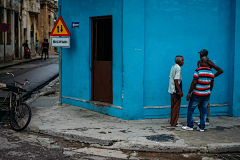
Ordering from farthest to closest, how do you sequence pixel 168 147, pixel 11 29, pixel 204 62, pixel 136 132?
pixel 11 29, pixel 136 132, pixel 204 62, pixel 168 147

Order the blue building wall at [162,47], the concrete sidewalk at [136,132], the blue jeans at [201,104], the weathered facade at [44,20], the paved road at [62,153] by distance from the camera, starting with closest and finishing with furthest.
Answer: the paved road at [62,153]
the concrete sidewalk at [136,132]
the blue jeans at [201,104]
the blue building wall at [162,47]
the weathered facade at [44,20]

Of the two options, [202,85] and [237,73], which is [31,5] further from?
[202,85]

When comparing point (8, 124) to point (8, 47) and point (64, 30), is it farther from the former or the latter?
point (8, 47)

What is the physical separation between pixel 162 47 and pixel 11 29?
23257 millimetres

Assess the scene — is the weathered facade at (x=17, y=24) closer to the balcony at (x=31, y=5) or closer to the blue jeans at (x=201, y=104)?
the balcony at (x=31, y=5)

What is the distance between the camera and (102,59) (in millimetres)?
9617

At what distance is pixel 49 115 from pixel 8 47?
819 inches

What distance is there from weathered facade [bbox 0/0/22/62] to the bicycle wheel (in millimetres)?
19346

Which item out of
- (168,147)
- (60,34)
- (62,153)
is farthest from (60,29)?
(168,147)

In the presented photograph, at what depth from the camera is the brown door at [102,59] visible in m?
9.32

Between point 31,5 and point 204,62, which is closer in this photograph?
point 204,62

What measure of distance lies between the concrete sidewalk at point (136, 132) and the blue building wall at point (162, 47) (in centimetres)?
47

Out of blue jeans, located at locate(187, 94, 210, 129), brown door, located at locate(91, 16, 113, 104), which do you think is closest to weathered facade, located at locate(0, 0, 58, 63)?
brown door, located at locate(91, 16, 113, 104)

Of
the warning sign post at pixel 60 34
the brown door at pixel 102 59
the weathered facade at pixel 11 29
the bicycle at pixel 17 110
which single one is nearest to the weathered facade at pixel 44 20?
the weathered facade at pixel 11 29
